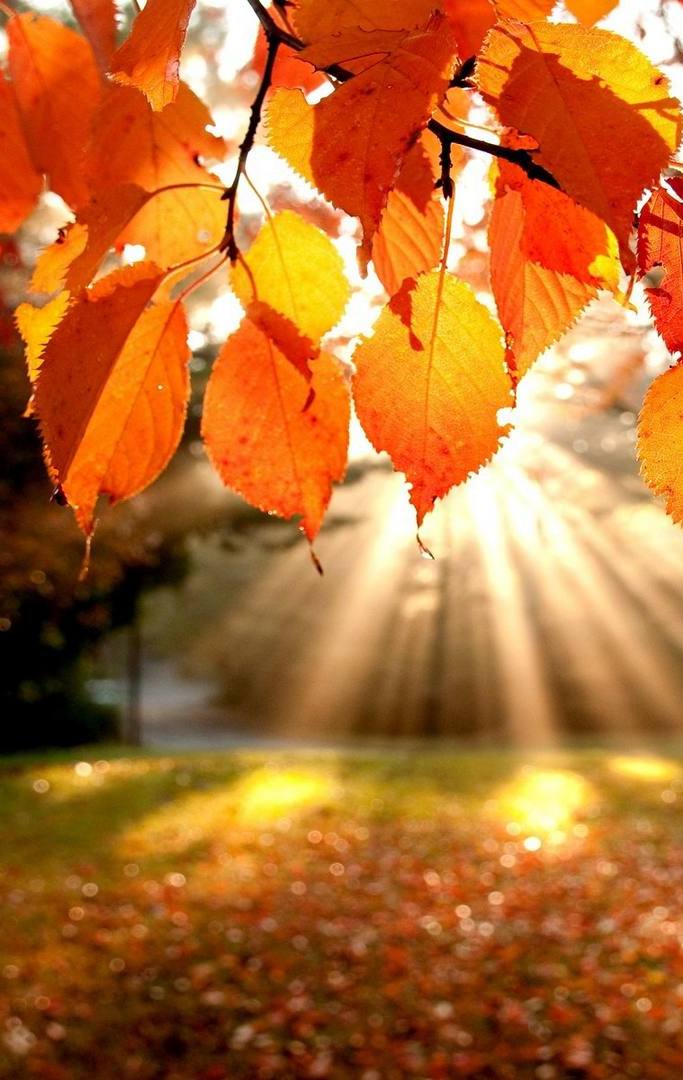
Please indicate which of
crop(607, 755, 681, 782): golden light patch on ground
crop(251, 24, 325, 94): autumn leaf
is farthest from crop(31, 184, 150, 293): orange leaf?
crop(607, 755, 681, 782): golden light patch on ground

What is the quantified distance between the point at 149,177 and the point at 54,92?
156mm

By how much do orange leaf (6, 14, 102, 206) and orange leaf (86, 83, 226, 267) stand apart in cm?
9

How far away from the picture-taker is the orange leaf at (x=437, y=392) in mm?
473

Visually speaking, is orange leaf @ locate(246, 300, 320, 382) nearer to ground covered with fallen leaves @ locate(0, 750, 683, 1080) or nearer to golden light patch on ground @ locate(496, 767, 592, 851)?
ground covered with fallen leaves @ locate(0, 750, 683, 1080)

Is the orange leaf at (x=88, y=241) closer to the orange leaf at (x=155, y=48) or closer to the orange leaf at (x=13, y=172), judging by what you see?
the orange leaf at (x=155, y=48)

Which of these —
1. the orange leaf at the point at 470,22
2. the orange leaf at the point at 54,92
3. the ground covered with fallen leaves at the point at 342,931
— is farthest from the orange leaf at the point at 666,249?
the ground covered with fallen leaves at the point at 342,931

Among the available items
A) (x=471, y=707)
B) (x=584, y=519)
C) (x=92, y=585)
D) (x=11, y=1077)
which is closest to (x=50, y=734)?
(x=92, y=585)

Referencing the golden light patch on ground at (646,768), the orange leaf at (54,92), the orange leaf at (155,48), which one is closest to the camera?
the orange leaf at (155,48)

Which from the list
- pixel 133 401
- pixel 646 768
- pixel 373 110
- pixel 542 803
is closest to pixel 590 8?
pixel 373 110

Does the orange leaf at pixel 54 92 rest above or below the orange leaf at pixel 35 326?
above

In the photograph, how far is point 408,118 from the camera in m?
0.41

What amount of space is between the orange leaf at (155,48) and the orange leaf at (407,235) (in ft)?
0.41

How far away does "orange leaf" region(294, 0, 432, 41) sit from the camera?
42 centimetres

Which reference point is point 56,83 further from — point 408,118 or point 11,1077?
point 11,1077
